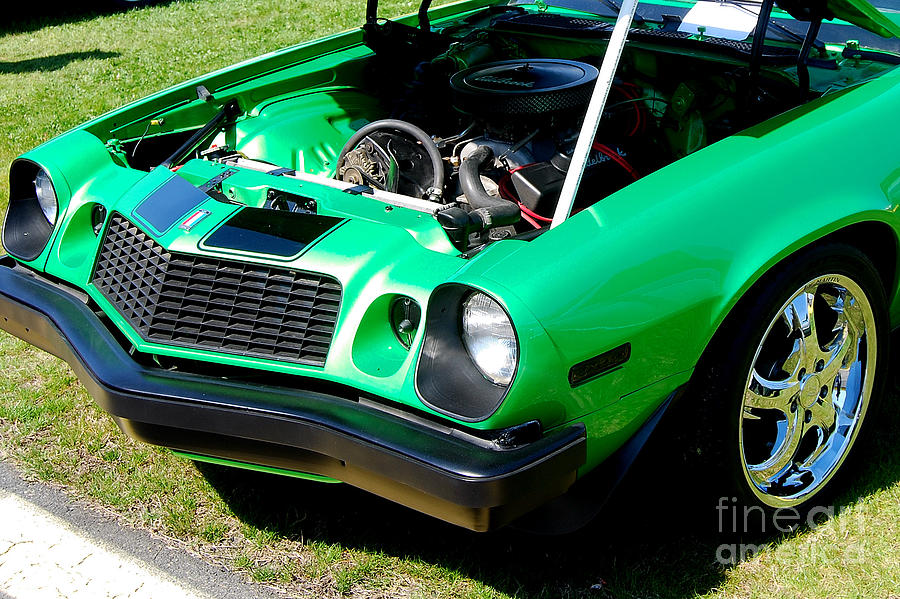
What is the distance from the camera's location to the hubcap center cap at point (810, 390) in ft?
8.21

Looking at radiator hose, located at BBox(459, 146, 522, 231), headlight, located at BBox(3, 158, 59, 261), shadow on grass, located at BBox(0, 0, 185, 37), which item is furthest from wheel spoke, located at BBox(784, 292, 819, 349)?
shadow on grass, located at BBox(0, 0, 185, 37)

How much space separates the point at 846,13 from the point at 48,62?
7521 millimetres

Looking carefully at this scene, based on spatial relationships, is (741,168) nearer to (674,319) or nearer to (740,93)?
(674,319)

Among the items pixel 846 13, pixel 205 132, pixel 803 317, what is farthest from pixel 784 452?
pixel 205 132

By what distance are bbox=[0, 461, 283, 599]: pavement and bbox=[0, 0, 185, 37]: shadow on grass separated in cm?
874

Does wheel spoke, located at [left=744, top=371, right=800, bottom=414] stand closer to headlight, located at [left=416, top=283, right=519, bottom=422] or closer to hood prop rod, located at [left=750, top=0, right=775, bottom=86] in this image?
headlight, located at [left=416, top=283, right=519, bottom=422]

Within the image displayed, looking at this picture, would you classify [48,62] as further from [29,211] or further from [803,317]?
[803,317]

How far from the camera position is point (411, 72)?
364 centimetres

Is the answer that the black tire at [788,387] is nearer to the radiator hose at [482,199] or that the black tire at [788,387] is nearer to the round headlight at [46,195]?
the radiator hose at [482,199]

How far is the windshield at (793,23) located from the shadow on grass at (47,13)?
814cm

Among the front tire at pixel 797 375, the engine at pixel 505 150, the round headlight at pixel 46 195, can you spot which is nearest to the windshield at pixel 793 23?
the engine at pixel 505 150

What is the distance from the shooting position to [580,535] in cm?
253

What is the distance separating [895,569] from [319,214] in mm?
1795

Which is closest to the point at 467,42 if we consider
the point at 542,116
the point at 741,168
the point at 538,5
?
the point at 538,5
